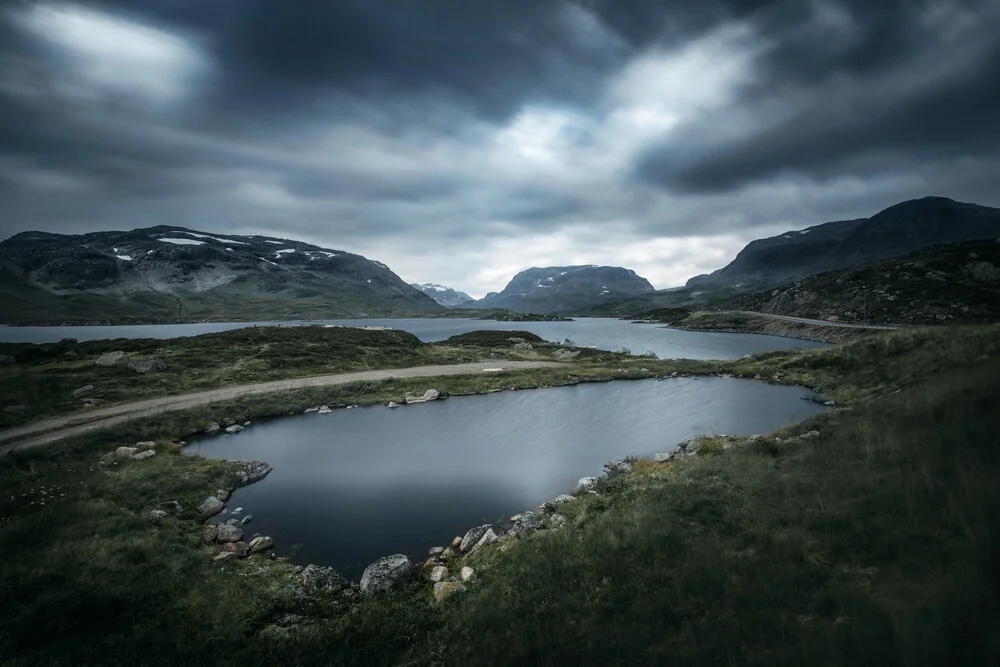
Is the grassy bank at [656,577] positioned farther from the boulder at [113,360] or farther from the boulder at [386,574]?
the boulder at [113,360]

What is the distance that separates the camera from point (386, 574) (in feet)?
41.7

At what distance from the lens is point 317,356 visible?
5894 cm

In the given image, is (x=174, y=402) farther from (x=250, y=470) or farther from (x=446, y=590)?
(x=446, y=590)

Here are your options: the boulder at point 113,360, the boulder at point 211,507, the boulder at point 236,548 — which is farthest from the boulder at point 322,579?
the boulder at point 113,360

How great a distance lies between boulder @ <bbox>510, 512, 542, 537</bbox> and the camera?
14935mm

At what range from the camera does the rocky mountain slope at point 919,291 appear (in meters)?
83.5

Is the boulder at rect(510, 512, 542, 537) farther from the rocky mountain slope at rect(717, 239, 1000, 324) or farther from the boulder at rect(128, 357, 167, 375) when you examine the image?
the rocky mountain slope at rect(717, 239, 1000, 324)

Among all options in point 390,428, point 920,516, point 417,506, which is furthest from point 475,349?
point 920,516

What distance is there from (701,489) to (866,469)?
452cm

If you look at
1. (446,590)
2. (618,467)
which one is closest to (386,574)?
(446,590)

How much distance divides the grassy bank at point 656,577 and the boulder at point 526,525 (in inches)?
43.4

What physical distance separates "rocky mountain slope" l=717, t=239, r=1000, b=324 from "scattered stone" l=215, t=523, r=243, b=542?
100 m

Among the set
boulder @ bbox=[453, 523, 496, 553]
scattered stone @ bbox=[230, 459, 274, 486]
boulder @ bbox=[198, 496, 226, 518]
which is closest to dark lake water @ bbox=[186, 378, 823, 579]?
scattered stone @ bbox=[230, 459, 274, 486]

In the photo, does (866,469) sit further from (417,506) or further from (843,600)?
(417,506)
